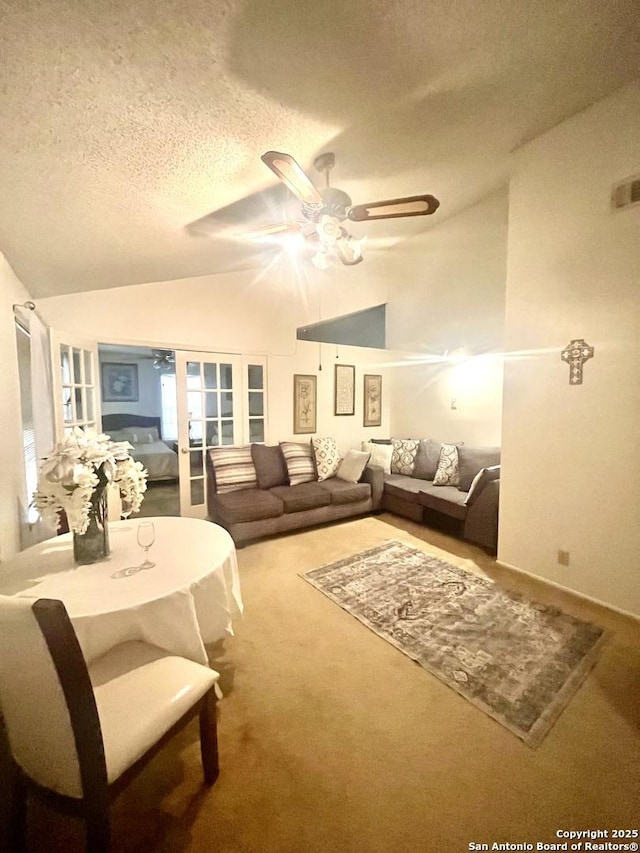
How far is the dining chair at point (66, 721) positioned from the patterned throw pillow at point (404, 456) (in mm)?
3822

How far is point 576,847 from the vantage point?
1.14m

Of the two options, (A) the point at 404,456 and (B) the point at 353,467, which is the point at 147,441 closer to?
(B) the point at 353,467

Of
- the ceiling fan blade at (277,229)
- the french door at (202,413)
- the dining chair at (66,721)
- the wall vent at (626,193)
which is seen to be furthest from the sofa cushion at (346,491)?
the wall vent at (626,193)

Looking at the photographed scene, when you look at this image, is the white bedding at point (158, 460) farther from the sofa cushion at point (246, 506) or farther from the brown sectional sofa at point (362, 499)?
the sofa cushion at point (246, 506)

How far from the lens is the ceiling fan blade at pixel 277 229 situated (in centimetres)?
225

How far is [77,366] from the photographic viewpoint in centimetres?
309

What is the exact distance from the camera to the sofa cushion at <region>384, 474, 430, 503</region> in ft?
13.1

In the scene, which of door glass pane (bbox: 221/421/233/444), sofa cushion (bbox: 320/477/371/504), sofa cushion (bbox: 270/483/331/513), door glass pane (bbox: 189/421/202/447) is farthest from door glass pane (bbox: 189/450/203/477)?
sofa cushion (bbox: 320/477/371/504)

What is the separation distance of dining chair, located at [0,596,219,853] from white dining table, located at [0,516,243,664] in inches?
7.1

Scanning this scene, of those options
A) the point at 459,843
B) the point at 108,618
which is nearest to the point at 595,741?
the point at 459,843

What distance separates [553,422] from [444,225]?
3109mm

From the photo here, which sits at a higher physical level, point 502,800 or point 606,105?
point 606,105

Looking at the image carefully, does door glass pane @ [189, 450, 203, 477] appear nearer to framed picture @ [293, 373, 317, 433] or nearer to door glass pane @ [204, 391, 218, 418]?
door glass pane @ [204, 391, 218, 418]

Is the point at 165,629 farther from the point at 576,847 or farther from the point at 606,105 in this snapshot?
the point at 606,105
